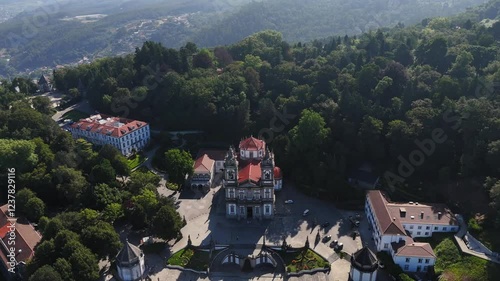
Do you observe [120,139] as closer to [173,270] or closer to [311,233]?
[173,270]

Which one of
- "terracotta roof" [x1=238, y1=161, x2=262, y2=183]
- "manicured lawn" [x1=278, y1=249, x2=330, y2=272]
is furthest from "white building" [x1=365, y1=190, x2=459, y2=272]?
"terracotta roof" [x1=238, y1=161, x2=262, y2=183]

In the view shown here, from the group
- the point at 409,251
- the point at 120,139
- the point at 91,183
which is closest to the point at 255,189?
the point at 409,251

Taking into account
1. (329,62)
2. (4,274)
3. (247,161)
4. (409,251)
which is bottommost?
(4,274)

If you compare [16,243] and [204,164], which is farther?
[204,164]

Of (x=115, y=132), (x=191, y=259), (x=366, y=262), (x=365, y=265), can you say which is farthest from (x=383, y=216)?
(x=115, y=132)

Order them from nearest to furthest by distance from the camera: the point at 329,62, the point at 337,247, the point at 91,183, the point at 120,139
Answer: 1. the point at 337,247
2. the point at 91,183
3. the point at 120,139
4. the point at 329,62

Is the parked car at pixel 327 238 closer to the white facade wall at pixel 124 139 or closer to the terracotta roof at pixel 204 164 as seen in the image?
the terracotta roof at pixel 204 164

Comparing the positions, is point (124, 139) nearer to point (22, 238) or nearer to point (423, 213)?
point (22, 238)
